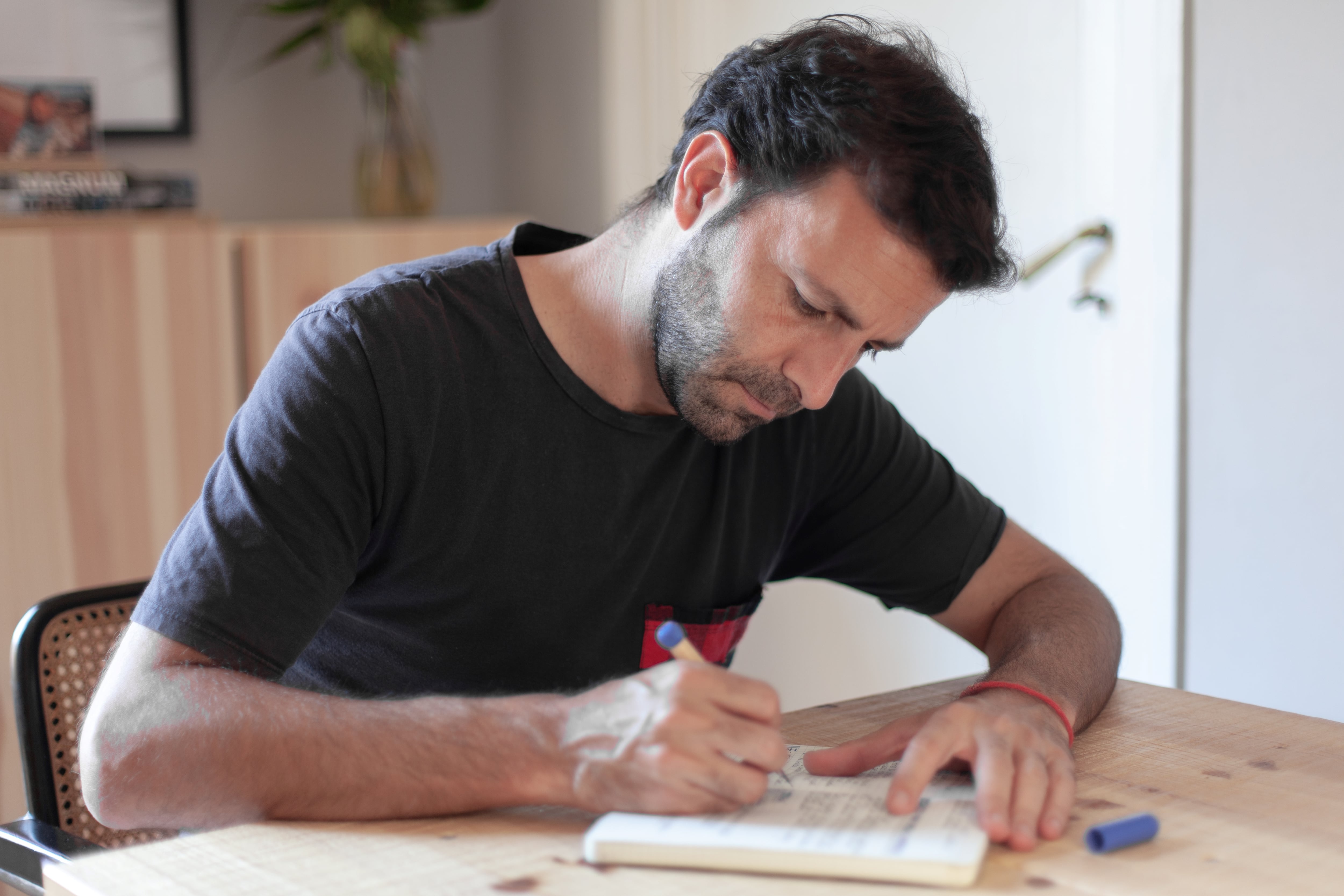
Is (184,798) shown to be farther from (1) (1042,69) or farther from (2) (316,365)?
(1) (1042,69)

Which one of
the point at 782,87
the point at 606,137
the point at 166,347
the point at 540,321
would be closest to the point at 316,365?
the point at 540,321

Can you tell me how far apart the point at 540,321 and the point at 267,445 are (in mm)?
314

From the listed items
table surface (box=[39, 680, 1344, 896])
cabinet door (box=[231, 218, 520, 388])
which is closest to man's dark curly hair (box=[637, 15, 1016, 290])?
table surface (box=[39, 680, 1344, 896])

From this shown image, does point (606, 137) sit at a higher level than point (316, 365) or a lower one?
higher

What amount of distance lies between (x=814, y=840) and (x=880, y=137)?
1.91 ft

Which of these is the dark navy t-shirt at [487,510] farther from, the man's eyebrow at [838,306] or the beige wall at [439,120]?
the beige wall at [439,120]

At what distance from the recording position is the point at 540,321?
121 centimetres

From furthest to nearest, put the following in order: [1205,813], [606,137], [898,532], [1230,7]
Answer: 1. [606,137]
2. [1230,7]
3. [898,532]
4. [1205,813]

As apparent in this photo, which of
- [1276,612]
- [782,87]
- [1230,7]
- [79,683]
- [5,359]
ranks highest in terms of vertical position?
[1230,7]

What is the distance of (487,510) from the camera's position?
1.14 m

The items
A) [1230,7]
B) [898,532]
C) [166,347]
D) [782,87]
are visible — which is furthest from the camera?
[166,347]

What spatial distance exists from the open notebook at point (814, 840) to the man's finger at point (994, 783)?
1 cm

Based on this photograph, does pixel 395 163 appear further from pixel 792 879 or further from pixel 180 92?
pixel 792 879

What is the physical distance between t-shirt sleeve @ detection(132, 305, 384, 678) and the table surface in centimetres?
16
